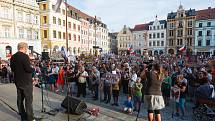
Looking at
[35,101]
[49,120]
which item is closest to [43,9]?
[35,101]

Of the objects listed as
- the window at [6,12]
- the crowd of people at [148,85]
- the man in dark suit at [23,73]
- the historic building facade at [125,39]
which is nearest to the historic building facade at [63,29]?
the window at [6,12]

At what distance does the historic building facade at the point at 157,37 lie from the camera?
66500 mm

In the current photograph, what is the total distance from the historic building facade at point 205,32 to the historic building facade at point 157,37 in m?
11.7

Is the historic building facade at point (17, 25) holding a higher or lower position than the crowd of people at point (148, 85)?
higher

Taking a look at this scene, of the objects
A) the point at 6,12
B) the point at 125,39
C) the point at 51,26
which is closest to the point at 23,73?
the point at 6,12

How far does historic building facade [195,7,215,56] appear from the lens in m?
54.1

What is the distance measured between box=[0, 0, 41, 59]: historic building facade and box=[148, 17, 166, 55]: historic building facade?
137ft

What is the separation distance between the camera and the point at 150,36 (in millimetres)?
70500

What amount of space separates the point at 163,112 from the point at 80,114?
3961 mm

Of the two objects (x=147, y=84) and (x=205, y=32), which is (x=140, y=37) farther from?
(x=147, y=84)

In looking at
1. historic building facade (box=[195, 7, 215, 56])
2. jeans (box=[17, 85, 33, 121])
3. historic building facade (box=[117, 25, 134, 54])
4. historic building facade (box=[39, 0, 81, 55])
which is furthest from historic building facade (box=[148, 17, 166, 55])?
jeans (box=[17, 85, 33, 121])

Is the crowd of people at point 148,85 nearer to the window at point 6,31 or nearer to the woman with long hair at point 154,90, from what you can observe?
the woman with long hair at point 154,90

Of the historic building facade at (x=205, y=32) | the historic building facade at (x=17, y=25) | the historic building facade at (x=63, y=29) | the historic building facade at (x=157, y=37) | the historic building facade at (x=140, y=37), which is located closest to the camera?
the historic building facade at (x=17, y=25)

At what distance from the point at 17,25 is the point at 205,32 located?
48.3 metres
